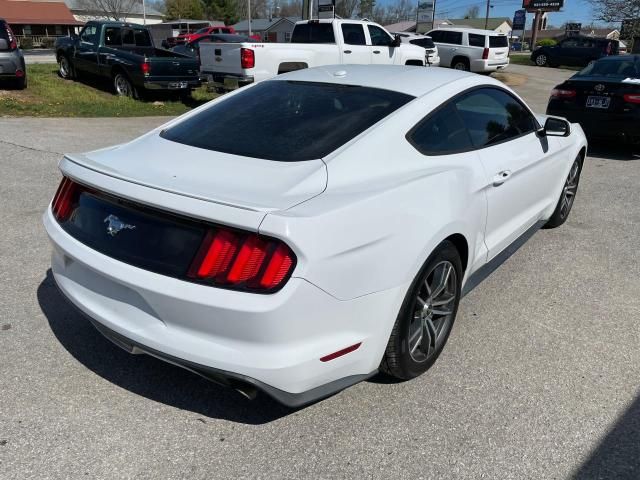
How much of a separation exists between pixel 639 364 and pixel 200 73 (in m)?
11.7

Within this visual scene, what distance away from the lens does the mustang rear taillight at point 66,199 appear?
8.93ft

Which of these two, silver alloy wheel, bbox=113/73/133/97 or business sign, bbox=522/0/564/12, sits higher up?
business sign, bbox=522/0/564/12

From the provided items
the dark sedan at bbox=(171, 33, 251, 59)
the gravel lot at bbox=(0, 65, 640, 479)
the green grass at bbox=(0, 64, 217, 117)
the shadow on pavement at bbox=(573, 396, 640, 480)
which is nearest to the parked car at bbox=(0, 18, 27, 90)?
the green grass at bbox=(0, 64, 217, 117)

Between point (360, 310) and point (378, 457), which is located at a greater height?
point (360, 310)

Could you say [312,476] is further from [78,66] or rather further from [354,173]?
[78,66]

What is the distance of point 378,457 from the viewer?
7.89ft

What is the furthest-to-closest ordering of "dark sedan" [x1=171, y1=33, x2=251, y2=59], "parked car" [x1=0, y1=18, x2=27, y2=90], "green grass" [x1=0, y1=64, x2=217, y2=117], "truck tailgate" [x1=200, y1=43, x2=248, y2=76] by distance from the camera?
"dark sedan" [x1=171, y1=33, x2=251, y2=59]
"parked car" [x1=0, y1=18, x2=27, y2=90]
"green grass" [x1=0, y1=64, x2=217, y2=117]
"truck tailgate" [x1=200, y1=43, x2=248, y2=76]

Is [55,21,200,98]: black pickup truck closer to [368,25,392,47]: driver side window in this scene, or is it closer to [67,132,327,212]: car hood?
[368,25,392,47]: driver side window

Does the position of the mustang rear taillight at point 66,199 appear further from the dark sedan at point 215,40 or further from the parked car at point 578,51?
the parked car at point 578,51

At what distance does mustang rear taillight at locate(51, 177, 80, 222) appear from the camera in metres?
2.72

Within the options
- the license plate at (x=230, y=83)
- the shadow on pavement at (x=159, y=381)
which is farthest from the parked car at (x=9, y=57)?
the shadow on pavement at (x=159, y=381)

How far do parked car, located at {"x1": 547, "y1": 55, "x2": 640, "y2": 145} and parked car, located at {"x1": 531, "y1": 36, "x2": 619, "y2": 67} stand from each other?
26.0m

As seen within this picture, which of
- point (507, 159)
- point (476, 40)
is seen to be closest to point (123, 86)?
point (507, 159)

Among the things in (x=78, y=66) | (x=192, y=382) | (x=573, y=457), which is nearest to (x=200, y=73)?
(x=78, y=66)
